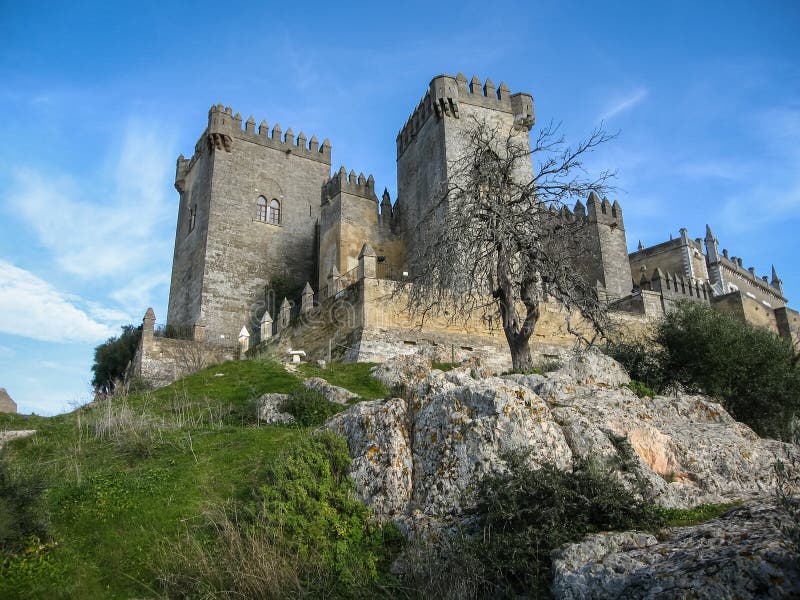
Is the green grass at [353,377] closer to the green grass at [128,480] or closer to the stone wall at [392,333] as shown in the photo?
the green grass at [128,480]

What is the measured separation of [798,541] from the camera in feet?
13.1

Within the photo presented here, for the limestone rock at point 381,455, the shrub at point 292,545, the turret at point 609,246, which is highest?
the turret at point 609,246

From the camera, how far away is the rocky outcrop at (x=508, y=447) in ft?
24.1

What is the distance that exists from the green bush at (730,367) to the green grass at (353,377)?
5.87 m

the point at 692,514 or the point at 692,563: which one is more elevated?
the point at 692,514

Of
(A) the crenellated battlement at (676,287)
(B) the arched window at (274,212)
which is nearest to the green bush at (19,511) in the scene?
(A) the crenellated battlement at (676,287)

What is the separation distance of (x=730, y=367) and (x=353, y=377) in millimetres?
8857

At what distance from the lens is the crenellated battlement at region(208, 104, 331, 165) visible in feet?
121

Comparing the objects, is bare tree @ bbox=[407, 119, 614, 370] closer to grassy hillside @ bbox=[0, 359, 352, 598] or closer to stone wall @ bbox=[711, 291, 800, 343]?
grassy hillside @ bbox=[0, 359, 352, 598]

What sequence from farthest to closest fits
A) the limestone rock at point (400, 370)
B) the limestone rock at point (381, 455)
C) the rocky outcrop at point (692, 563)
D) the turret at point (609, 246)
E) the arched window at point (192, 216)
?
the arched window at point (192, 216)
the turret at point (609, 246)
the limestone rock at point (400, 370)
the limestone rock at point (381, 455)
the rocky outcrop at point (692, 563)

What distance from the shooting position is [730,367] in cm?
1452

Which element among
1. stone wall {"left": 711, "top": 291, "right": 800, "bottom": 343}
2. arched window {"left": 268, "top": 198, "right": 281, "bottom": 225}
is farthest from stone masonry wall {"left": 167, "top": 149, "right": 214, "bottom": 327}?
stone wall {"left": 711, "top": 291, "right": 800, "bottom": 343}

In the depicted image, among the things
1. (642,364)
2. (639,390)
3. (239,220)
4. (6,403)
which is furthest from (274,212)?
(639,390)

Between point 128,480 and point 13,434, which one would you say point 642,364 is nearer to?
point 128,480
